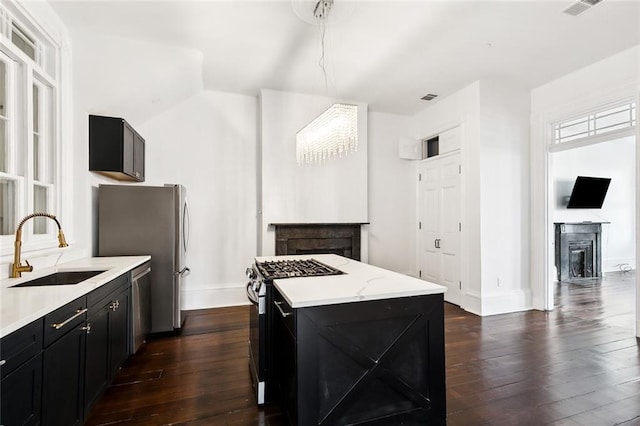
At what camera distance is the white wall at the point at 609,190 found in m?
6.43

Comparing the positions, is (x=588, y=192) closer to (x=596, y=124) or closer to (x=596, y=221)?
(x=596, y=221)

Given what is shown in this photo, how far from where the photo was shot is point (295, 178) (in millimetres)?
4762

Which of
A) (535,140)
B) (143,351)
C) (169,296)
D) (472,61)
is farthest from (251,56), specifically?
(535,140)

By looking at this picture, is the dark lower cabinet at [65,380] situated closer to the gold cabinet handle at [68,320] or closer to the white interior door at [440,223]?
the gold cabinet handle at [68,320]

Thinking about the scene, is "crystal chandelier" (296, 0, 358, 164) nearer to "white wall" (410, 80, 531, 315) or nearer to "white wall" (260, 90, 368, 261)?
"white wall" (260, 90, 368, 261)

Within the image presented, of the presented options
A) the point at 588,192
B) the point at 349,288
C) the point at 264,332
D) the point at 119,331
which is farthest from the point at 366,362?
the point at 588,192

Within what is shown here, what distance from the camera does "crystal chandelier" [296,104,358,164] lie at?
2.61 meters

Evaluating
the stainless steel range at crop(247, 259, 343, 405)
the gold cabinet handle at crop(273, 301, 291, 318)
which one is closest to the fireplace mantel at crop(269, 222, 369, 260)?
the stainless steel range at crop(247, 259, 343, 405)

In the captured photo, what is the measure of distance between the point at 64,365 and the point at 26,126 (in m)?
1.91

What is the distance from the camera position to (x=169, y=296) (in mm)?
3514

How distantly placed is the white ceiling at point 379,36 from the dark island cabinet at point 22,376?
277cm

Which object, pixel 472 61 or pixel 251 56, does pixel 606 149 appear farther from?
pixel 251 56

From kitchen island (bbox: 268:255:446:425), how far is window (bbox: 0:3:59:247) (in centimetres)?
213

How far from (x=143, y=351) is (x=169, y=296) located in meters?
0.60
